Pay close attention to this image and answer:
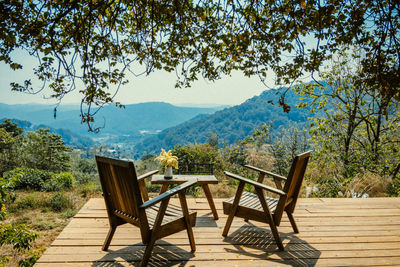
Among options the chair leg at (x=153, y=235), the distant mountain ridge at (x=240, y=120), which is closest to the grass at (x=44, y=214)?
the chair leg at (x=153, y=235)

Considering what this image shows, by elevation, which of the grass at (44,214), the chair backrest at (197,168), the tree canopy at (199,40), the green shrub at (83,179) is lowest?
the green shrub at (83,179)

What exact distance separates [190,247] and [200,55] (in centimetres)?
208

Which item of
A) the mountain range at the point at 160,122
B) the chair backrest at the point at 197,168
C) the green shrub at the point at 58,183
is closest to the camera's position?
the green shrub at the point at 58,183

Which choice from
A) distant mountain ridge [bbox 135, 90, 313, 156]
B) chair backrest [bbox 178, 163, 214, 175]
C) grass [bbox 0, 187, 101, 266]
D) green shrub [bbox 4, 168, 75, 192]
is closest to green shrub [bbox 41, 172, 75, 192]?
green shrub [bbox 4, 168, 75, 192]

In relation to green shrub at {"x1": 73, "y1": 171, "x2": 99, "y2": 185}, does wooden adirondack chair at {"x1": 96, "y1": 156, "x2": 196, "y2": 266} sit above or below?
above

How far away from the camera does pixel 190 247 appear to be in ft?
8.43

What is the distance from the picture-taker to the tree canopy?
7.08 feet

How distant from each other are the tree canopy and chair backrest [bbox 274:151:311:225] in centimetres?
74

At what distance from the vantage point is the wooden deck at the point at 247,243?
91.8 inches

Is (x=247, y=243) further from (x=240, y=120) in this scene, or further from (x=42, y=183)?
(x=240, y=120)

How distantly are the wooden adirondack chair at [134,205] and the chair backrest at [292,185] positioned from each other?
2.86 ft

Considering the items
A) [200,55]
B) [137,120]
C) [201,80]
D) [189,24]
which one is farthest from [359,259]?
[137,120]

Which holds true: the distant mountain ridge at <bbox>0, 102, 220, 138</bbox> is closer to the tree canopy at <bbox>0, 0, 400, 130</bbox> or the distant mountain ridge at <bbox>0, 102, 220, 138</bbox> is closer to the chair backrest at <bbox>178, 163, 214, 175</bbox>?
the chair backrest at <bbox>178, 163, 214, 175</bbox>

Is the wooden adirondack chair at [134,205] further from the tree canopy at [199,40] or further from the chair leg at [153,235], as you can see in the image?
the tree canopy at [199,40]
